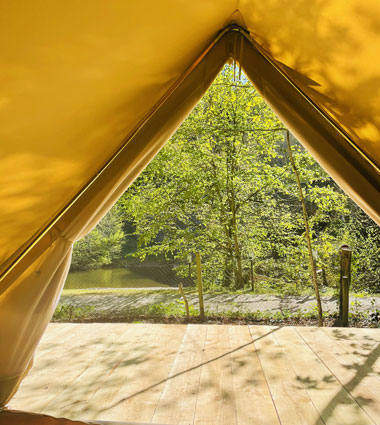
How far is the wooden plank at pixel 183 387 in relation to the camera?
2.10m

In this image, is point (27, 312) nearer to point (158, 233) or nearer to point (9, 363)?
point (9, 363)

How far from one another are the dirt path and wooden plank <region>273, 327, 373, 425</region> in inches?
107

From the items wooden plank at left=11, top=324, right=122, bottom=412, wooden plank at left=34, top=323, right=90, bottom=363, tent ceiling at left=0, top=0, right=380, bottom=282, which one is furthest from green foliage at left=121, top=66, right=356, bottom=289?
tent ceiling at left=0, top=0, right=380, bottom=282

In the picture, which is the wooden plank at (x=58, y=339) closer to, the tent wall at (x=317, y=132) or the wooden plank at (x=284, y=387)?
the wooden plank at (x=284, y=387)

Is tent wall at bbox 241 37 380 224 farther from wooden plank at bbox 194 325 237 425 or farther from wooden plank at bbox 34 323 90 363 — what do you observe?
wooden plank at bbox 34 323 90 363

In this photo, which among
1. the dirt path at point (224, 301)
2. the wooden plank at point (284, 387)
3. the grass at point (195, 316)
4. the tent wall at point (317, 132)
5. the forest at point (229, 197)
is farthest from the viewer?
the forest at point (229, 197)

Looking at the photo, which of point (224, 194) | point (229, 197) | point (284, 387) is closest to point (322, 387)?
point (284, 387)

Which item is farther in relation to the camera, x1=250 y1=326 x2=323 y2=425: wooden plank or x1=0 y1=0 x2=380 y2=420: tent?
x1=250 y1=326 x2=323 y2=425: wooden plank

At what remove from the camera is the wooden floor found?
2143mm

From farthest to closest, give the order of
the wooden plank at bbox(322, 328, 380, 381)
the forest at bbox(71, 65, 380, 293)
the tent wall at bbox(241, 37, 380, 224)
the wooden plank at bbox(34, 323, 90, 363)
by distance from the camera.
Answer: the forest at bbox(71, 65, 380, 293) < the wooden plank at bbox(34, 323, 90, 363) < the wooden plank at bbox(322, 328, 380, 381) < the tent wall at bbox(241, 37, 380, 224)

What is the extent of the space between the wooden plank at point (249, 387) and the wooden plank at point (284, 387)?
4 cm

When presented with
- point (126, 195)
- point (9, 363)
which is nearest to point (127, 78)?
point (9, 363)

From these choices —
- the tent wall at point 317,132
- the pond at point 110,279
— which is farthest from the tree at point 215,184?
the tent wall at point 317,132

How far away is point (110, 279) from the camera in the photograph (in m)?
10.3
